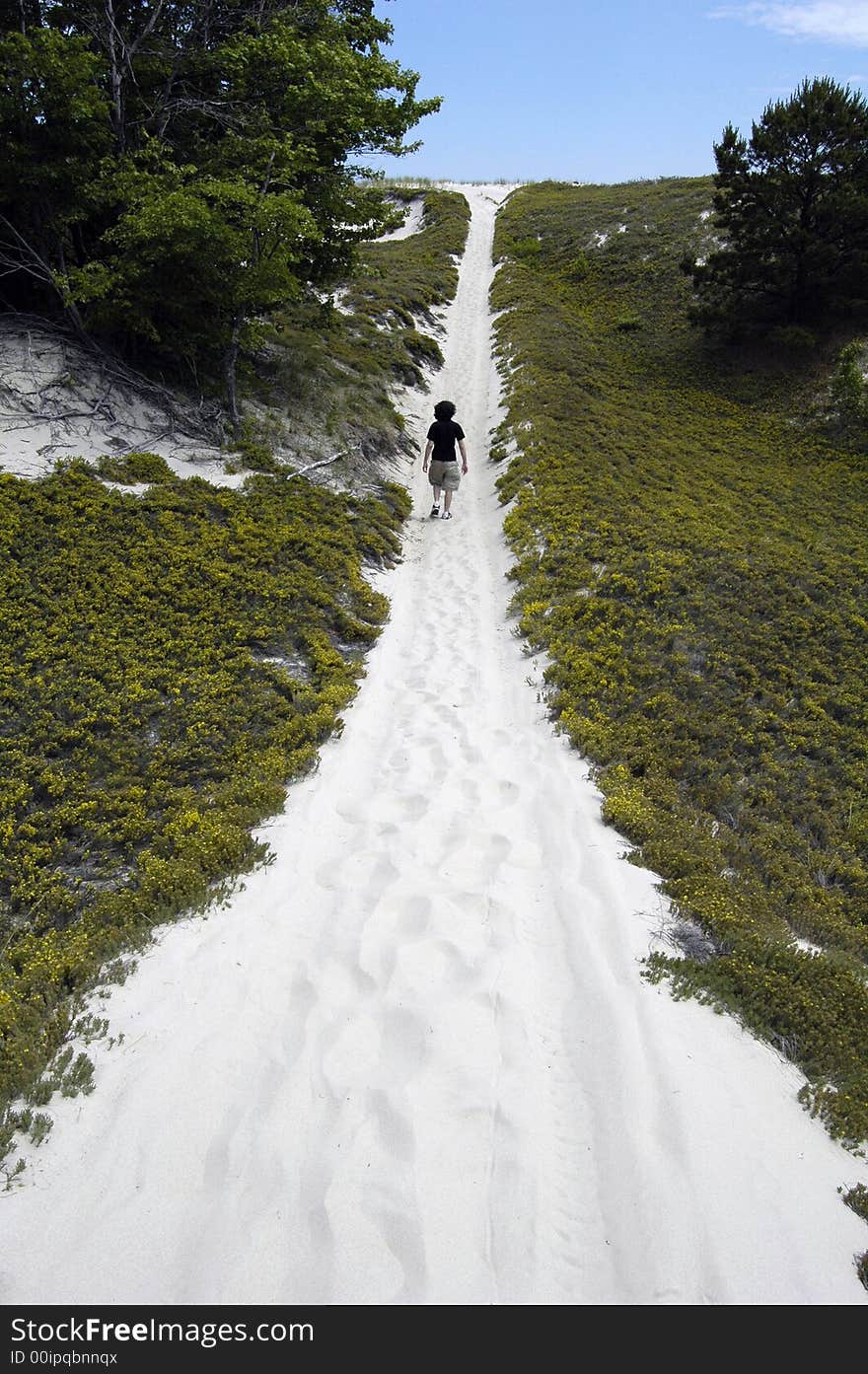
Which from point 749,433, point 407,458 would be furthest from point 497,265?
point 407,458

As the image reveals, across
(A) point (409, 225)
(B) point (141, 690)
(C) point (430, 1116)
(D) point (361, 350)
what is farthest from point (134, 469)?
(A) point (409, 225)

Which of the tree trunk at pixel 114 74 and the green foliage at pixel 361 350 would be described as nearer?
the tree trunk at pixel 114 74

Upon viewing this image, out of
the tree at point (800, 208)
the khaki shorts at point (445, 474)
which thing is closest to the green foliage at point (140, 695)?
the khaki shorts at point (445, 474)

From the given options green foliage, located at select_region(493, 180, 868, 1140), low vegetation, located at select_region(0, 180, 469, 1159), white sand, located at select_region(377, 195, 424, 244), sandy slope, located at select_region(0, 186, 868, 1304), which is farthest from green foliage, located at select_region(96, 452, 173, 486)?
white sand, located at select_region(377, 195, 424, 244)

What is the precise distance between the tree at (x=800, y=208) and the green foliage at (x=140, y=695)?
980 inches

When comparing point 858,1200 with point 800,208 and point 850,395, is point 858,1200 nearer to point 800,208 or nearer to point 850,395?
point 850,395

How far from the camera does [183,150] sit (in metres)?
15.1

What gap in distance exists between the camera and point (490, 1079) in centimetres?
460

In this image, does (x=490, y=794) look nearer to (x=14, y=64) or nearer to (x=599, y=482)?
(x=599, y=482)

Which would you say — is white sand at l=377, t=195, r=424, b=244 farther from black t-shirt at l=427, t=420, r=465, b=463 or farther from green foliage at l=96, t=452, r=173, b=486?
green foliage at l=96, t=452, r=173, b=486

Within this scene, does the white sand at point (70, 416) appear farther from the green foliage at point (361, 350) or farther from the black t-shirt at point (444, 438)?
the black t-shirt at point (444, 438)

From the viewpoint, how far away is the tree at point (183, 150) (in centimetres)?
1226

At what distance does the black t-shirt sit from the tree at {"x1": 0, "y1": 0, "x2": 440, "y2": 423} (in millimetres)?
4441

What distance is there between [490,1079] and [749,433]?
85.7 ft
